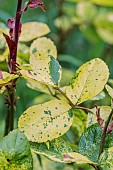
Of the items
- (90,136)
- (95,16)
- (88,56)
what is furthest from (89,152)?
(88,56)

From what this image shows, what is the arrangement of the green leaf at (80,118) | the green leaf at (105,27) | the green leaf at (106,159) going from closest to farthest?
the green leaf at (106,159) < the green leaf at (80,118) < the green leaf at (105,27)

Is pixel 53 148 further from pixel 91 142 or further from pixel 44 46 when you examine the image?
pixel 44 46

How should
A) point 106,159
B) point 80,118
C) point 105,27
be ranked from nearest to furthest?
point 106,159 < point 80,118 < point 105,27

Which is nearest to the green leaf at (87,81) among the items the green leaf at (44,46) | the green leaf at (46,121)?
the green leaf at (46,121)

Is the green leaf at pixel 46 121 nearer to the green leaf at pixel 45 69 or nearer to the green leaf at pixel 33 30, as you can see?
the green leaf at pixel 45 69

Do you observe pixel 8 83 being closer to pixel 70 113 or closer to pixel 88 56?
pixel 70 113

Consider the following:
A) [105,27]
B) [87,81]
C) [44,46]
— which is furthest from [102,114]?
[105,27]

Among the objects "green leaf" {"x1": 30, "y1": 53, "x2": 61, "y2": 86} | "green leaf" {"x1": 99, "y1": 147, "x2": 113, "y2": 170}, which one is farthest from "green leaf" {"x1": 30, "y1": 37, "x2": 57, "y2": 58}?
"green leaf" {"x1": 99, "y1": 147, "x2": 113, "y2": 170}
